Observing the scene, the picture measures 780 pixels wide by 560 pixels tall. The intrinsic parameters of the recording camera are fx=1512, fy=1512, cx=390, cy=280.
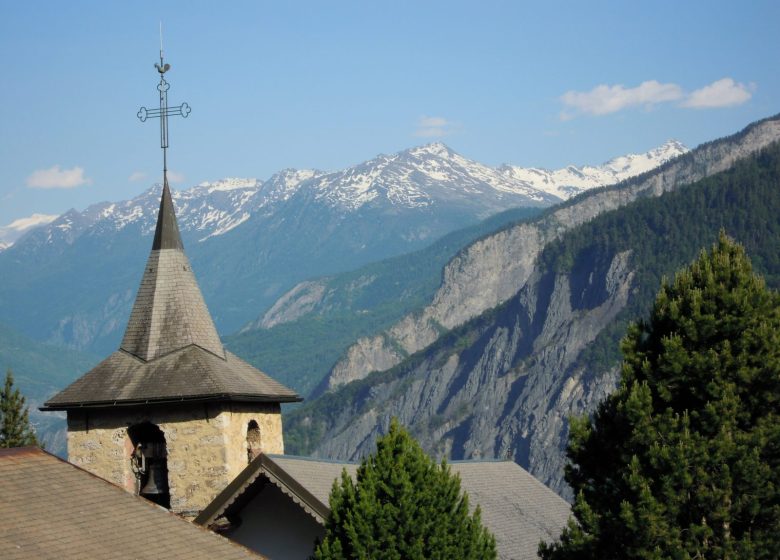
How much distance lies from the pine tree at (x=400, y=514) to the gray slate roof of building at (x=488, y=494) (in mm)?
858

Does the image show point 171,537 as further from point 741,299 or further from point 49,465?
point 741,299

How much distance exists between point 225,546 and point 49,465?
2925 mm

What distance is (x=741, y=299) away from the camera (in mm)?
29000

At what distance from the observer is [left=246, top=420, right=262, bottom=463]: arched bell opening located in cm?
3091

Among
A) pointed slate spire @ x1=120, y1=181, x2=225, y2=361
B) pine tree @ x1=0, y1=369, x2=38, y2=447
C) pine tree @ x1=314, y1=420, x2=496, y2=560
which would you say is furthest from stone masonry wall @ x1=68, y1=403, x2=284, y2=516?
pine tree @ x1=0, y1=369, x2=38, y2=447

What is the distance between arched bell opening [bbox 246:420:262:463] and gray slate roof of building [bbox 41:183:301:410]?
66 cm

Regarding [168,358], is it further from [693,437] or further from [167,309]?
[693,437]

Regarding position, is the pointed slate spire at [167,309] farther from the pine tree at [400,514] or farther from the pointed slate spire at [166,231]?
the pine tree at [400,514]

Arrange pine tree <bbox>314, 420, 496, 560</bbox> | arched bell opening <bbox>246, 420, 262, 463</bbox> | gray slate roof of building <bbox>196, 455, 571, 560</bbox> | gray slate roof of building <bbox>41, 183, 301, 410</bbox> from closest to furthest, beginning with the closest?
1. pine tree <bbox>314, 420, 496, 560</bbox>
2. gray slate roof of building <bbox>196, 455, 571, 560</bbox>
3. gray slate roof of building <bbox>41, 183, 301, 410</bbox>
4. arched bell opening <bbox>246, 420, 262, 463</bbox>

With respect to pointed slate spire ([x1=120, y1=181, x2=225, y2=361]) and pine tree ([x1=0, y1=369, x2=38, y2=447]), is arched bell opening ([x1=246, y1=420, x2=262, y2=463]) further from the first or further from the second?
pine tree ([x1=0, y1=369, x2=38, y2=447])

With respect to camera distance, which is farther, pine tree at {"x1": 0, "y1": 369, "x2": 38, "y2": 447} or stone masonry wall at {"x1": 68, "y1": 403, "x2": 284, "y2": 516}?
pine tree at {"x1": 0, "y1": 369, "x2": 38, "y2": 447}

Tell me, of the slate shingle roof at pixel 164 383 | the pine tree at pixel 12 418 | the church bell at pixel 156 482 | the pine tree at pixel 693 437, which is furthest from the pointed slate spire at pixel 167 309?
the pine tree at pixel 12 418

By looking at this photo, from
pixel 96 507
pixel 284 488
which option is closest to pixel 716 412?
pixel 284 488

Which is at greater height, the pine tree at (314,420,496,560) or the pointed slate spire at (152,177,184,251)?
the pointed slate spire at (152,177,184,251)
